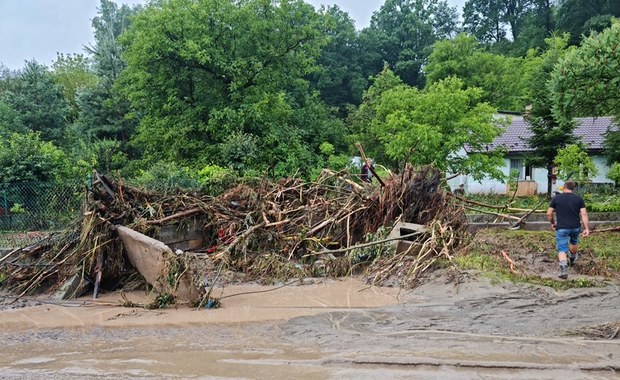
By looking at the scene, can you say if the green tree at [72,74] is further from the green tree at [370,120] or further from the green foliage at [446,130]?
the green foliage at [446,130]

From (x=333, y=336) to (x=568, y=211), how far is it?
521 centimetres

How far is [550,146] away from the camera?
80.0ft

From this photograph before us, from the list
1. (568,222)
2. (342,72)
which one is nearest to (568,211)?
(568,222)

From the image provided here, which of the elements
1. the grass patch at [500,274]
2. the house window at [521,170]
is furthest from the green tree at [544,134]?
the grass patch at [500,274]

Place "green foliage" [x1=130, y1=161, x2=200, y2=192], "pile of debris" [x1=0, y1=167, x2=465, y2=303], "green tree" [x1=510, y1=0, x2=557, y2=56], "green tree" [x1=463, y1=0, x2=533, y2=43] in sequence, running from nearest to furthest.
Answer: "pile of debris" [x1=0, y1=167, x2=465, y2=303] → "green foliage" [x1=130, y1=161, x2=200, y2=192] → "green tree" [x1=510, y1=0, x2=557, y2=56] → "green tree" [x1=463, y1=0, x2=533, y2=43]

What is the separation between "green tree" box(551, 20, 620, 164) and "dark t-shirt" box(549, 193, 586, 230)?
380cm

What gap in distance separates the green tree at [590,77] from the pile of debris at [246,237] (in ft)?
11.9

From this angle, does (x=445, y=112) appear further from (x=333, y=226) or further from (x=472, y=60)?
(x=472, y=60)

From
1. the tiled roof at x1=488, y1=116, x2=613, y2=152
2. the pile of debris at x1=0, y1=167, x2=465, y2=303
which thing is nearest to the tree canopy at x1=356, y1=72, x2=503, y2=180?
the pile of debris at x1=0, y1=167, x2=465, y2=303

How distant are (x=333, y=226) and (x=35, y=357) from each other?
7.18 metres

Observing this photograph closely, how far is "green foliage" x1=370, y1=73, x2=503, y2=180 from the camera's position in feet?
61.1

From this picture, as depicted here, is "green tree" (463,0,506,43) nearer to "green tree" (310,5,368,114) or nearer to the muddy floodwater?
"green tree" (310,5,368,114)

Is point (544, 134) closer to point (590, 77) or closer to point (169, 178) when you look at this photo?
point (590, 77)

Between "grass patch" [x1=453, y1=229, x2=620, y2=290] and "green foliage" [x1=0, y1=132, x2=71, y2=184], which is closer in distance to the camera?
"grass patch" [x1=453, y1=229, x2=620, y2=290]
